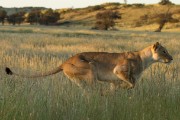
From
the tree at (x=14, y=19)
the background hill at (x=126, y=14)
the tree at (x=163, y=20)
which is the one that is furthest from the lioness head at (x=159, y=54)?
the tree at (x=14, y=19)

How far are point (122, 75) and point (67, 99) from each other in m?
2.81

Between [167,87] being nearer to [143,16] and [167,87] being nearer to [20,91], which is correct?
[20,91]

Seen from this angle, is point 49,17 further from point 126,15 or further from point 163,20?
point 163,20

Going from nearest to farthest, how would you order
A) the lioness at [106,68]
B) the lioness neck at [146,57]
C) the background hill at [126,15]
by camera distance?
1. the lioness at [106,68]
2. the lioness neck at [146,57]
3. the background hill at [126,15]

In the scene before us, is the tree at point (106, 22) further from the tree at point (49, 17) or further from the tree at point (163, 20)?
the tree at point (49, 17)

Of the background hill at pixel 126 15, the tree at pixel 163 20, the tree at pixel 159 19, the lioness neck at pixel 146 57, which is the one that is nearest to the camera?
the lioness neck at pixel 146 57

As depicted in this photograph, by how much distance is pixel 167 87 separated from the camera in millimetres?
8148

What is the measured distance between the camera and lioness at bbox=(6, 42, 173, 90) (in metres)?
9.34

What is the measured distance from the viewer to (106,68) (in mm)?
9688

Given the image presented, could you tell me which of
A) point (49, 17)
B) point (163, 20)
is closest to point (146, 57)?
point (163, 20)

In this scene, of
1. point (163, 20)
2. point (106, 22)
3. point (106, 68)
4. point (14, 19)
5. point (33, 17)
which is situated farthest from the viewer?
point (33, 17)

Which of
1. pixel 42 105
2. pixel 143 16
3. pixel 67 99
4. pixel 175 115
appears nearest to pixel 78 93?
pixel 67 99

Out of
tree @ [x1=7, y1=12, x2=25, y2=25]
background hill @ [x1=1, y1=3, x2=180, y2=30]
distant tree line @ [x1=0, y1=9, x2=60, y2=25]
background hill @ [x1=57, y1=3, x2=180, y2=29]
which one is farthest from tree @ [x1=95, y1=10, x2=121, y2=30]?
tree @ [x1=7, y1=12, x2=25, y2=25]

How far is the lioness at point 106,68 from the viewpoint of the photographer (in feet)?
30.6
